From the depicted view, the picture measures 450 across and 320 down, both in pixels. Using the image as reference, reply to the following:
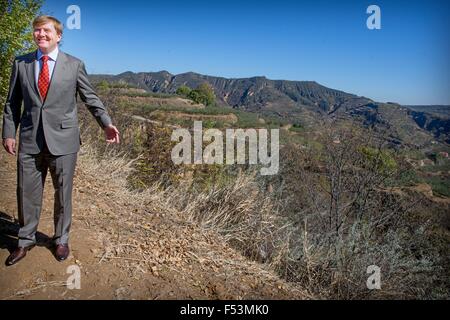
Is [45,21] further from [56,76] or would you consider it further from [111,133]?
[111,133]

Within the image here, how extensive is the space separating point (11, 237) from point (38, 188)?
712mm

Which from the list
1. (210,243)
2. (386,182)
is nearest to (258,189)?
(210,243)

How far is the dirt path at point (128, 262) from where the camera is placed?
8.29ft

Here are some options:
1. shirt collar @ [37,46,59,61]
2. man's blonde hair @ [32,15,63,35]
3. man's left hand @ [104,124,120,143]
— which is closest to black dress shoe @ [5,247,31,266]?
man's left hand @ [104,124,120,143]

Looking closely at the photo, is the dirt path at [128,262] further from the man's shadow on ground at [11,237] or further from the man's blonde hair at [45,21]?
the man's blonde hair at [45,21]

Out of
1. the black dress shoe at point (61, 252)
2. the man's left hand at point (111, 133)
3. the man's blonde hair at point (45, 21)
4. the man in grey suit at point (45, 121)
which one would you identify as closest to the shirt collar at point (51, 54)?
the man in grey suit at point (45, 121)

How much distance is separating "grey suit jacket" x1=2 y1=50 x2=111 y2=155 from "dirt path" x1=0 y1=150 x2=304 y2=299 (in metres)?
0.92

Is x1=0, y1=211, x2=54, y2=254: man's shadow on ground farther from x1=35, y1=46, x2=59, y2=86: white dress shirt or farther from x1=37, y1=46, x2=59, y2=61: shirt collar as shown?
x1=37, y1=46, x2=59, y2=61: shirt collar

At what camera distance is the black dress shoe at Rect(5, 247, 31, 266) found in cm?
258

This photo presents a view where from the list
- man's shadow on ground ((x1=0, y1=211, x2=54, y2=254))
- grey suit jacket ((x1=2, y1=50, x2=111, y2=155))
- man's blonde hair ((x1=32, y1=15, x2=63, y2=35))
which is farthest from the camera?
man's shadow on ground ((x1=0, y1=211, x2=54, y2=254))

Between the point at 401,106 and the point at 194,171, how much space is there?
562 centimetres

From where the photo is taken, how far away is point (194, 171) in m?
8.23

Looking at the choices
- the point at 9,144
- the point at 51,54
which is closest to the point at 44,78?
the point at 51,54

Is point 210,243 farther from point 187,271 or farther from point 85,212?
point 85,212
